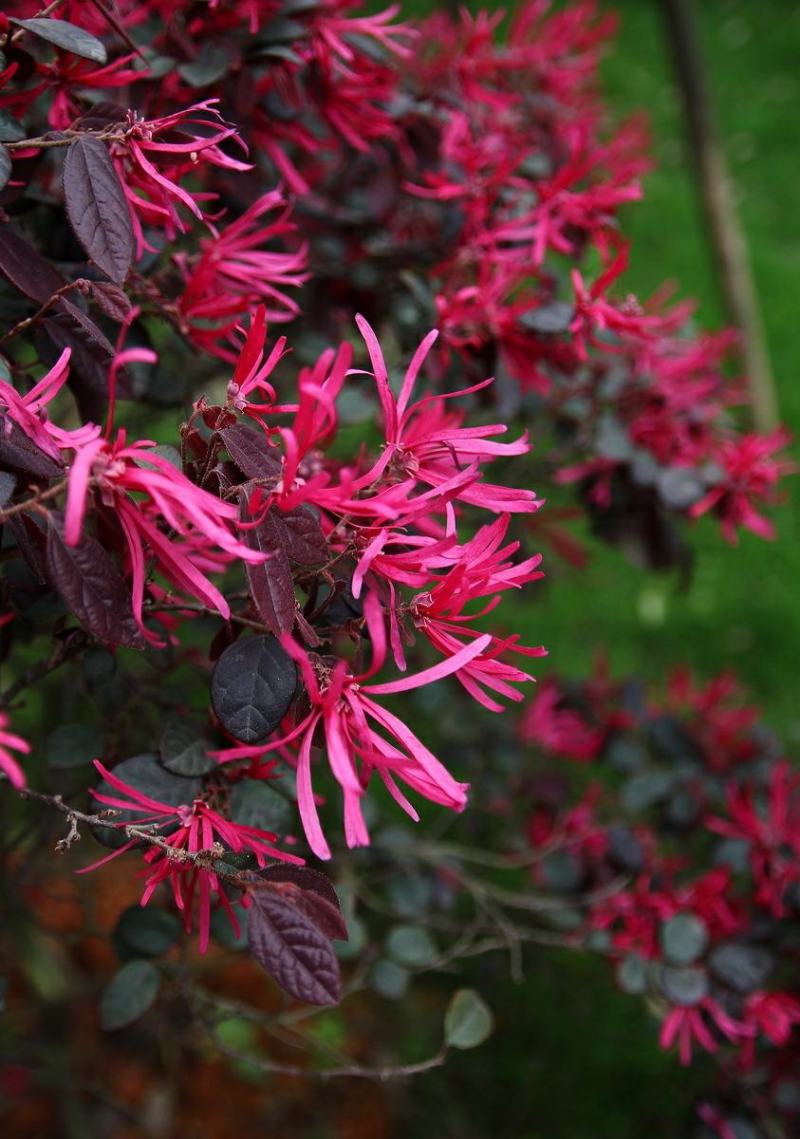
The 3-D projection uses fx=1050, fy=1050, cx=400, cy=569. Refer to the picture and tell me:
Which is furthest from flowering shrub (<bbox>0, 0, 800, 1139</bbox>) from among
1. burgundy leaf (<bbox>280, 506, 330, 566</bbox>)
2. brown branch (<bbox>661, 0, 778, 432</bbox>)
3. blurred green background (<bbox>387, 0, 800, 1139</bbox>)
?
brown branch (<bbox>661, 0, 778, 432</bbox>)

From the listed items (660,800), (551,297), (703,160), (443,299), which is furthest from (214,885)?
(703,160)

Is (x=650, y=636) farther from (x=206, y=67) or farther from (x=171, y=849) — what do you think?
(x=171, y=849)

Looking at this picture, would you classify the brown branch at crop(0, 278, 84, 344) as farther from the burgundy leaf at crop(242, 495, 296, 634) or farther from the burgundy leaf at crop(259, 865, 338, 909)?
the burgundy leaf at crop(259, 865, 338, 909)

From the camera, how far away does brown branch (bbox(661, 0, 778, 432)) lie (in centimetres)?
245

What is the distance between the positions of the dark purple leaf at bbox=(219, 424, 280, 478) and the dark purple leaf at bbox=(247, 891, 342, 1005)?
0.27 meters

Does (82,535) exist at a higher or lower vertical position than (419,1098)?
higher

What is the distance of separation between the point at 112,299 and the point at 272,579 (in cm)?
25

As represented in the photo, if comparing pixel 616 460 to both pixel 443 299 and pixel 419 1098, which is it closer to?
pixel 443 299

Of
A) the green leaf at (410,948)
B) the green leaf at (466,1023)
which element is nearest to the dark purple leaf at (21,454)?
the green leaf at (466,1023)

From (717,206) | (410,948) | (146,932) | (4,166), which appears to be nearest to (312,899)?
(146,932)

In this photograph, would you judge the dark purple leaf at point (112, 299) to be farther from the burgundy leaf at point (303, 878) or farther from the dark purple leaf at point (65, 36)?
the burgundy leaf at point (303, 878)

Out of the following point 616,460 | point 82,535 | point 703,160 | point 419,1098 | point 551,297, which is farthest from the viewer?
point 703,160

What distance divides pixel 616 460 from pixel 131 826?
30.3 inches

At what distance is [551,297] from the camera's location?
3.63 feet
